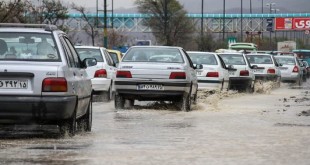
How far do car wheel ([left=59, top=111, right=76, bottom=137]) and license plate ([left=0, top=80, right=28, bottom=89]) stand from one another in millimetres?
750

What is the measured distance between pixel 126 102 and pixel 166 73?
2.32m

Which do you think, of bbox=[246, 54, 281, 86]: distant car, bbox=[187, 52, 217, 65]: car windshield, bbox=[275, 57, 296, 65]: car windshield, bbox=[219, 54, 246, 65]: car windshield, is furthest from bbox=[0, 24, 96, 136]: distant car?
bbox=[275, 57, 296, 65]: car windshield

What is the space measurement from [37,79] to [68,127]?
96 cm

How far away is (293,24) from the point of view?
356 feet

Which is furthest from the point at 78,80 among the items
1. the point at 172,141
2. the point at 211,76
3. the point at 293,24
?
the point at 293,24

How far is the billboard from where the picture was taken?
108 m

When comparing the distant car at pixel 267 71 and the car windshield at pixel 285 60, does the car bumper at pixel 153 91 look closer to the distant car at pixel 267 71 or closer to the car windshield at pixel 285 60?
the distant car at pixel 267 71

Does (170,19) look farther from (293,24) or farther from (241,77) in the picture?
(241,77)

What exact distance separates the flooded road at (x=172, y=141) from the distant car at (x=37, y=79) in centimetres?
33

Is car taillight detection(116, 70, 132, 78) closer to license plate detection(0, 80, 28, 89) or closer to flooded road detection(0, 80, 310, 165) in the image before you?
flooded road detection(0, 80, 310, 165)

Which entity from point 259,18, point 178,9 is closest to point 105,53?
point 178,9

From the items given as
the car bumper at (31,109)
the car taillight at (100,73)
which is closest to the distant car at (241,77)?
the car taillight at (100,73)

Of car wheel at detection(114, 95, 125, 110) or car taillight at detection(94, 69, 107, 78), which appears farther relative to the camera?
car taillight at detection(94, 69, 107, 78)

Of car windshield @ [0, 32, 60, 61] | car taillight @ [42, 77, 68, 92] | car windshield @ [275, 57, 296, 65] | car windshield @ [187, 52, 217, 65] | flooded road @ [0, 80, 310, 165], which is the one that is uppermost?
car windshield @ [0, 32, 60, 61]
